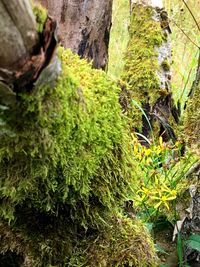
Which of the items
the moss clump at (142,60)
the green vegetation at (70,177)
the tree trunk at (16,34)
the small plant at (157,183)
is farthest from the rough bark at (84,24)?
the tree trunk at (16,34)

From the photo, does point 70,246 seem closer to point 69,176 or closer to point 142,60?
point 69,176

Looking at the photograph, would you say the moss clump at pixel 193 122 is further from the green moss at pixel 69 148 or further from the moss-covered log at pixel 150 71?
the green moss at pixel 69 148

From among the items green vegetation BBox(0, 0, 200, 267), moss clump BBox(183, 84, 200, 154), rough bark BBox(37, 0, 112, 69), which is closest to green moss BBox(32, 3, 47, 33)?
green vegetation BBox(0, 0, 200, 267)

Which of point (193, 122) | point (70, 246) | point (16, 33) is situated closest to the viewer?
point (16, 33)

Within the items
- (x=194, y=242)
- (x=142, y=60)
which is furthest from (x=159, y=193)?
(x=142, y=60)

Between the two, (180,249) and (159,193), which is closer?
(180,249)

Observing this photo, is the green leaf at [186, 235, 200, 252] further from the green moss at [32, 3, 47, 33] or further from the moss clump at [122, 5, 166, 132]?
the moss clump at [122, 5, 166, 132]
